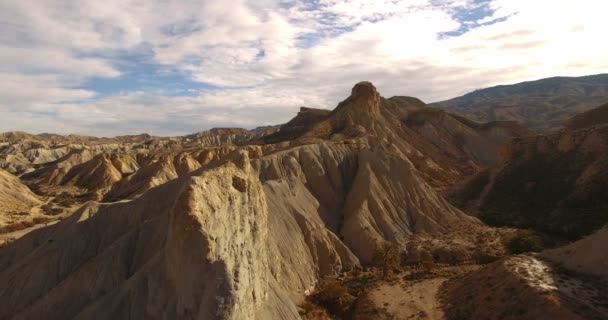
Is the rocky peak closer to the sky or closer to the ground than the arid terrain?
closer to the sky

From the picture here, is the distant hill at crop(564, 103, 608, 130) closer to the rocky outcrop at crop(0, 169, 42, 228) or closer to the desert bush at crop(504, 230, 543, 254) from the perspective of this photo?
the desert bush at crop(504, 230, 543, 254)

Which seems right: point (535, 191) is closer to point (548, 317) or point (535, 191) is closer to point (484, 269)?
point (484, 269)

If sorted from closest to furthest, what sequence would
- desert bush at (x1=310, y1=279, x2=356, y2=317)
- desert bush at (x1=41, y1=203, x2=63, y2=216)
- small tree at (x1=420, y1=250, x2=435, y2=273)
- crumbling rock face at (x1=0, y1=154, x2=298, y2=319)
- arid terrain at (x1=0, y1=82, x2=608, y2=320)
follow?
crumbling rock face at (x1=0, y1=154, x2=298, y2=319) → arid terrain at (x1=0, y1=82, x2=608, y2=320) → desert bush at (x1=310, y1=279, x2=356, y2=317) → small tree at (x1=420, y1=250, x2=435, y2=273) → desert bush at (x1=41, y1=203, x2=63, y2=216)

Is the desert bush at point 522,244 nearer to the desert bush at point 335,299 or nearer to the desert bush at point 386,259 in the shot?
the desert bush at point 386,259

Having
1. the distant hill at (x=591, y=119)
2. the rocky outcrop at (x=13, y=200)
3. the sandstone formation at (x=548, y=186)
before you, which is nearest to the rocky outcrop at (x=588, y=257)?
the sandstone formation at (x=548, y=186)

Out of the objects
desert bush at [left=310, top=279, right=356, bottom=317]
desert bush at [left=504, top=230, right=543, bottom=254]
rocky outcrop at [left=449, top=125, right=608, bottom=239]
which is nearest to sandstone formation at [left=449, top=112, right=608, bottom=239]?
rocky outcrop at [left=449, top=125, right=608, bottom=239]

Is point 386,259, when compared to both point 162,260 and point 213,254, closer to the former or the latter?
point 162,260

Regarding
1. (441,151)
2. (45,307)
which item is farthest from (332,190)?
(441,151)
